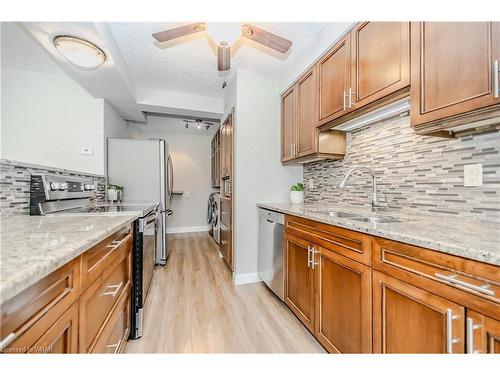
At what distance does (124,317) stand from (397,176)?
2.05 meters

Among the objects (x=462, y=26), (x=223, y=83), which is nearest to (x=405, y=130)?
(x=462, y=26)

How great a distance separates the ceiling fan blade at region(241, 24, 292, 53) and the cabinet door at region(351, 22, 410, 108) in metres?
0.51

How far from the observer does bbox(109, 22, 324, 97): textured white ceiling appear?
1.90 meters

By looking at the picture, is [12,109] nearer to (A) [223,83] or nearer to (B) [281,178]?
(A) [223,83]

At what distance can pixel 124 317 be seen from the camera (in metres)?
1.37

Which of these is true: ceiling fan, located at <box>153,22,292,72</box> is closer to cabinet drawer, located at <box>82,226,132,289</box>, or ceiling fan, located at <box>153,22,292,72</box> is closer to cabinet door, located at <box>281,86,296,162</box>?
cabinet door, located at <box>281,86,296,162</box>

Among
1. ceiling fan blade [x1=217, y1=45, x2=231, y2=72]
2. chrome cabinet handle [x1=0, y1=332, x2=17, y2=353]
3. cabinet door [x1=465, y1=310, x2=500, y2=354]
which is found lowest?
cabinet door [x1=465, y1=310, x2=500, y2=354]

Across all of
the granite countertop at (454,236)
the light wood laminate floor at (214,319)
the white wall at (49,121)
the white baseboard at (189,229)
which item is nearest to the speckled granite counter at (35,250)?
the light wood laminate floor at (214,319)

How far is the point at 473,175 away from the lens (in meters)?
1.16

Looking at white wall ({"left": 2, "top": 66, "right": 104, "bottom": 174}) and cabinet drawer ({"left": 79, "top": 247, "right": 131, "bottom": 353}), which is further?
white wall ({"left": 2, "top": 66, "right": 104, "bottom": 174})

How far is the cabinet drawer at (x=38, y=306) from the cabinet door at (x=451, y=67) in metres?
1.62

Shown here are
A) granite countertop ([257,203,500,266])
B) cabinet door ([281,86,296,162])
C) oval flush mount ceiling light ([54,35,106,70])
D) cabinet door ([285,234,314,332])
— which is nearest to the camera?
granite countertop ([257,203,500,266])

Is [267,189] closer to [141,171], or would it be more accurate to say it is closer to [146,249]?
[146,249]

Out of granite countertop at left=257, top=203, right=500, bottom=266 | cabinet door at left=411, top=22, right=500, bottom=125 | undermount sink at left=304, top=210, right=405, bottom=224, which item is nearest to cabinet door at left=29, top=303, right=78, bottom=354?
granite countertop at left=257, top=203, right=500, bottom=266
